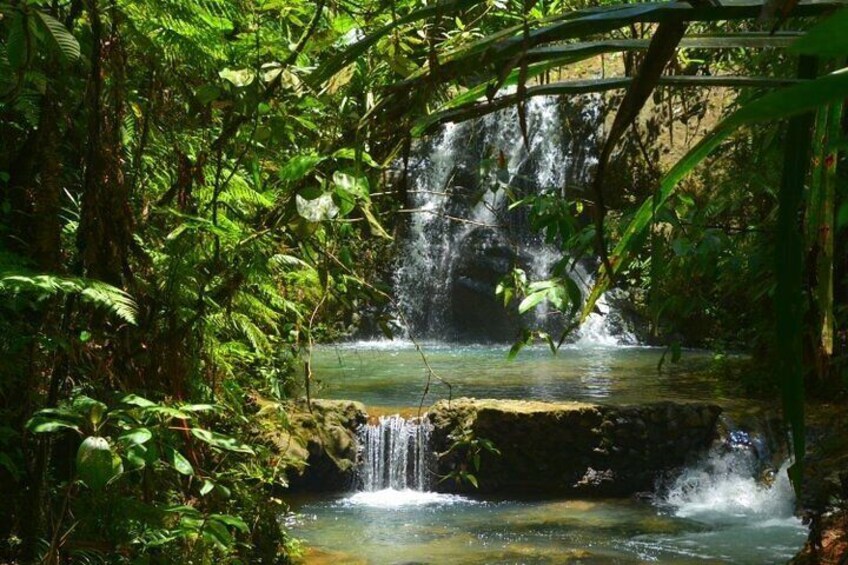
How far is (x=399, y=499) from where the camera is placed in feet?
29.2

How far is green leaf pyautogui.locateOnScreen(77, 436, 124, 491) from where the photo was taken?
2180mm

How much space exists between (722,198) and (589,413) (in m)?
4.57

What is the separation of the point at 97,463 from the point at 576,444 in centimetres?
747

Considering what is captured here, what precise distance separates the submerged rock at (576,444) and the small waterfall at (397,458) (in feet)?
0.64

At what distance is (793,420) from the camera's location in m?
1.02

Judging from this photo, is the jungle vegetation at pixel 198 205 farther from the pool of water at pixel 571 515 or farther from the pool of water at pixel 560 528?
the pool of water at pixel 560 528

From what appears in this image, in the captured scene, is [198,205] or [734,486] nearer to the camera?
[198,205]

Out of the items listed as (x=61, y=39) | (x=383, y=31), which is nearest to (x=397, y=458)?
(x=61, y=39)

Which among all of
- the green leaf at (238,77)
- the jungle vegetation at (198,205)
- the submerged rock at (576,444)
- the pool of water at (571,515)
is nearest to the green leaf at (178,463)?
the jungle vegetation at (198,205)

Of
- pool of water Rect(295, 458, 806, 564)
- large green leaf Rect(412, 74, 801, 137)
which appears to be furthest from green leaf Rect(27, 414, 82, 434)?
pool of water Rect(295, 458, 806, 564)

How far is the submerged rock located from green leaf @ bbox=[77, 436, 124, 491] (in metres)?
7.06

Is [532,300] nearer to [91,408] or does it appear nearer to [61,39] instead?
[91,408]

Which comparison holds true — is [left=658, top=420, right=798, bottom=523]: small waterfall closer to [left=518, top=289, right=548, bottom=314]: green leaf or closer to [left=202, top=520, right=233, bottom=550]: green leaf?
[left=518, top=289, right=548, bottom=314]: green leaf

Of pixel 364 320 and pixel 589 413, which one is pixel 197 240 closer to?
pixel 589 413
